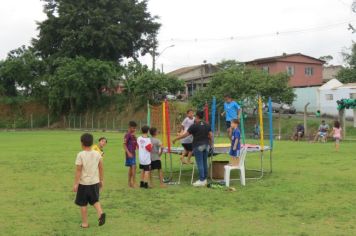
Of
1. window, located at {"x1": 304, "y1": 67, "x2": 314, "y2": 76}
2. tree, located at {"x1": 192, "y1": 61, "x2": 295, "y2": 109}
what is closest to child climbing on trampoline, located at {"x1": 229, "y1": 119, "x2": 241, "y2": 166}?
tree, located at {"x1": 192, "y1": 61, "x2": 295, "y2": 109}

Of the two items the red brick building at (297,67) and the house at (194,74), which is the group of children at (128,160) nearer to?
the red brick building at (297,67)

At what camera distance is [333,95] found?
51.2m

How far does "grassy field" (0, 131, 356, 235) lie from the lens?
336 inches

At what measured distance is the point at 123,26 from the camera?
58.7 metres

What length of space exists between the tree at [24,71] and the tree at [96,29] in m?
1.83

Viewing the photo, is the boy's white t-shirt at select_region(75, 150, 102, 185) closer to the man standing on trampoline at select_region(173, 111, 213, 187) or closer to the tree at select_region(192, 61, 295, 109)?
the man standing on trampoline at select_region(173, 111, 213, 187)

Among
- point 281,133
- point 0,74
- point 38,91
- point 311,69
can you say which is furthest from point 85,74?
point 311,69

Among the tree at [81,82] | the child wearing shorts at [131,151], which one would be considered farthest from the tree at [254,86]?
the child wearing shorts at [131,151]

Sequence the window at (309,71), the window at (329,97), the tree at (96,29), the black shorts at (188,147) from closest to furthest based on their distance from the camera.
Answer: the black shorts at (188,147), the window at (329,97), the tree at (96,29), the window at (309,71)

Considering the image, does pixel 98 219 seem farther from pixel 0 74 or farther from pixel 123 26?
pixel 0 74

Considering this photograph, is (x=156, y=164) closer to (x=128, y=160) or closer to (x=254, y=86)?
(x=128, y=160)

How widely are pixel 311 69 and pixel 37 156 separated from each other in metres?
55.4

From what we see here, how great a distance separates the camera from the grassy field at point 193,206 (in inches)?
336

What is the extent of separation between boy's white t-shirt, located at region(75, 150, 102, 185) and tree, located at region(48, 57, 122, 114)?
154ft
